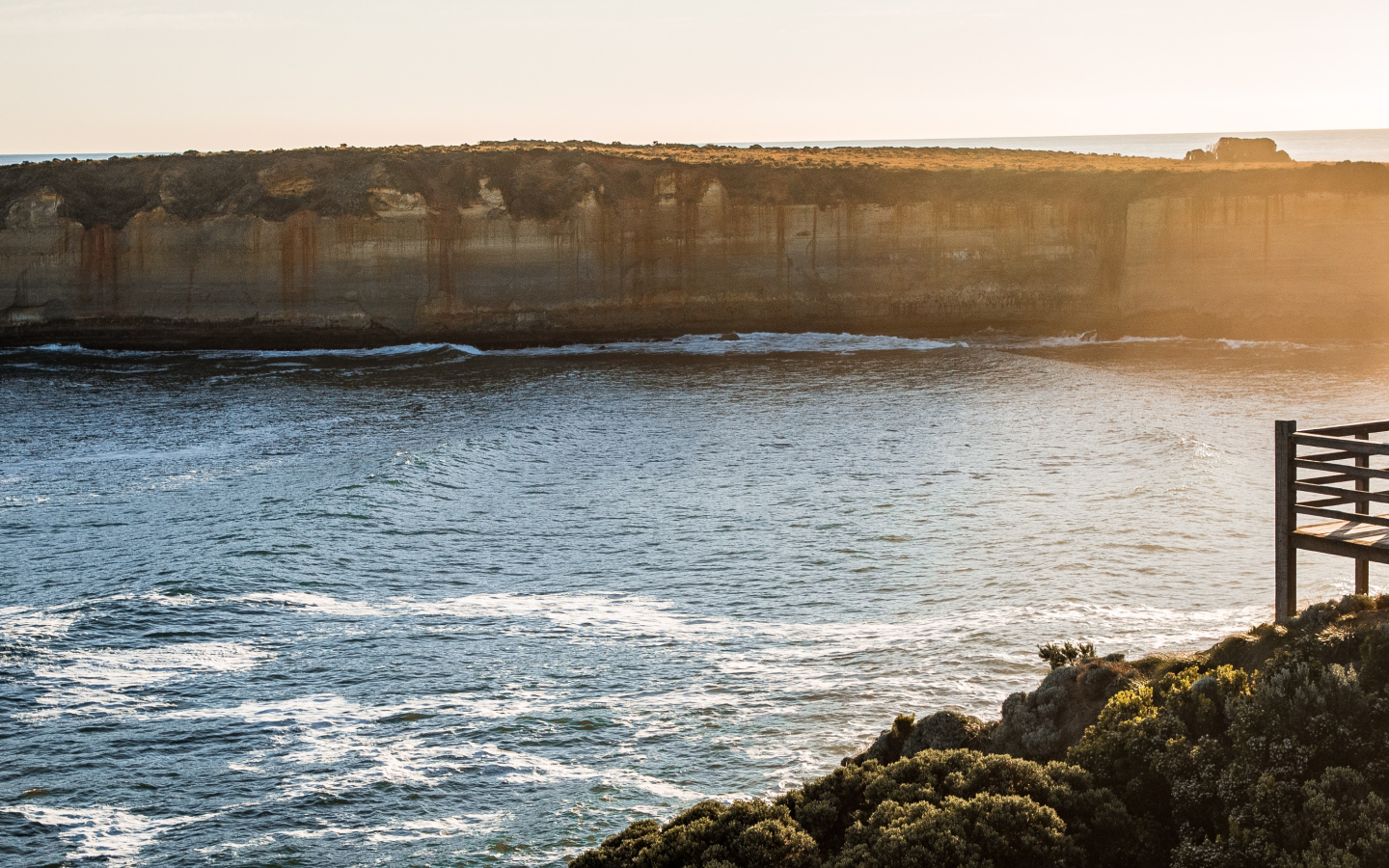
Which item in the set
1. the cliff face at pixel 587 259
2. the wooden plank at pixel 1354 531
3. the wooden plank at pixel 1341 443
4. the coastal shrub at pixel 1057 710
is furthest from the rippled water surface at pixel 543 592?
the cliff face at pixel 587 259

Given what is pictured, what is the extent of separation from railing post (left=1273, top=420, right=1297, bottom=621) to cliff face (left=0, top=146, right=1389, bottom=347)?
39.6 metres

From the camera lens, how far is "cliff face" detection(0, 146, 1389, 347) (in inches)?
1928

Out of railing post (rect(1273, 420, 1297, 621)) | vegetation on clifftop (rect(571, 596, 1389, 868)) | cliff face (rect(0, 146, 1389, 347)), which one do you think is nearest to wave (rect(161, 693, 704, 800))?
vegetation on clifftop (rect(571, 596, 1389, 868))

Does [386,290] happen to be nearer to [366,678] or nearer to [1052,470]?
[1052,470]

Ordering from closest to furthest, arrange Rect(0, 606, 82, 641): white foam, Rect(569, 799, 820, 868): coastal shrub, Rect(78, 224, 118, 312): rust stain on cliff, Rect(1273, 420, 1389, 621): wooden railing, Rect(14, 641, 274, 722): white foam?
Rect(569, 799, 820, 868): coastal shrub
Rect(1273, 420, 1389, 621): wooden railing
Rect(14, 641, 274, 722): white foam
Rect(0, 606, 82, 641): white foam
Rect(78, 224, 118, 312): rust stain on cliff

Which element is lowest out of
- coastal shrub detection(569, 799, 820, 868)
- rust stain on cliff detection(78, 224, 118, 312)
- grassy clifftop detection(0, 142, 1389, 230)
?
coastal shrub detection(569, 799, 820, 868)

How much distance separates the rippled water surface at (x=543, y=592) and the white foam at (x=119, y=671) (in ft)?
0.17

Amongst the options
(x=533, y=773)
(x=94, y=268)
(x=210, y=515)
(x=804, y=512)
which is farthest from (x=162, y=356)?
(x=533, y=773)

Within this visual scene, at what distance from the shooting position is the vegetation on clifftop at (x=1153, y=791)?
6566mm

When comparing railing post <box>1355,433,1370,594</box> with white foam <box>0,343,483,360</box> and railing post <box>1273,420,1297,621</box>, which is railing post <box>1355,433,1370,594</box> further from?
white foam <box>0,343,483,360</box>

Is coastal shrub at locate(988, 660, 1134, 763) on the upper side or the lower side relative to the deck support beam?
lower

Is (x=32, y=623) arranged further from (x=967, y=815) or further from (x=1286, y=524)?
(x=1286, y=524)

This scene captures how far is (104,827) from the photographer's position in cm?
925

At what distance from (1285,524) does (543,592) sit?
9.34 m
